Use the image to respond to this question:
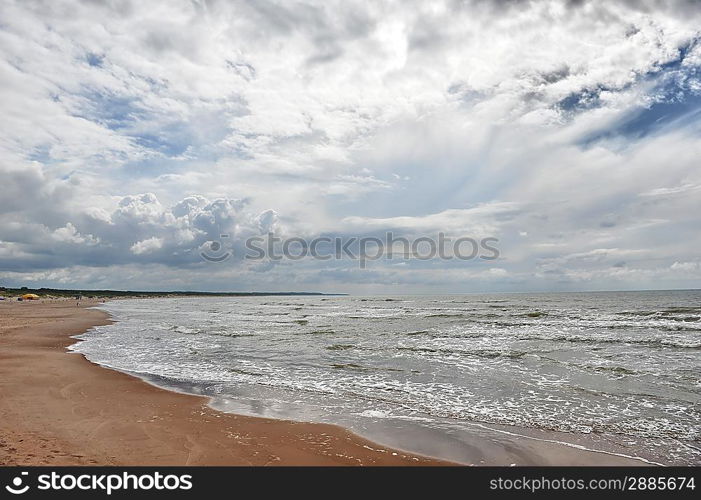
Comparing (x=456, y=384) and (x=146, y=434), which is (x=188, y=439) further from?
(x=456, y=384)

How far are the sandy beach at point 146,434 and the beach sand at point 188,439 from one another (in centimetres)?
2

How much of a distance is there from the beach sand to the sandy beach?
0.02m

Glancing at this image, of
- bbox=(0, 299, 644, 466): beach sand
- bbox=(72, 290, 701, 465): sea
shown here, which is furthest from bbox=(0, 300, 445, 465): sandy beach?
bbox=(72, 290, 701, 465): sea

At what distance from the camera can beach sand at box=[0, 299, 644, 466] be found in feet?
22.2

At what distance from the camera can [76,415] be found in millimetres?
9125

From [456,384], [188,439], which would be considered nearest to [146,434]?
[188,439]

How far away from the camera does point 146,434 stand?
7.88 meters

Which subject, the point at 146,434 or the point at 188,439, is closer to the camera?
the point at 188,439

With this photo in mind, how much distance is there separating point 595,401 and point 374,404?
5.71 meters

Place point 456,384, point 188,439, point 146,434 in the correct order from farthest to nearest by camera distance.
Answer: point 456,384 → point 146,434 → point 188,439

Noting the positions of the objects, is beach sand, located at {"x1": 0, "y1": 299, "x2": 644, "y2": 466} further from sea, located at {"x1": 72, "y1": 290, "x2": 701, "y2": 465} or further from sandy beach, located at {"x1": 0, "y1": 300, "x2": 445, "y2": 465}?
sea, located at {"x1": 72, "y1": 290, "x2": 701, "y2": 465}

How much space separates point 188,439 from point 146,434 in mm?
916
